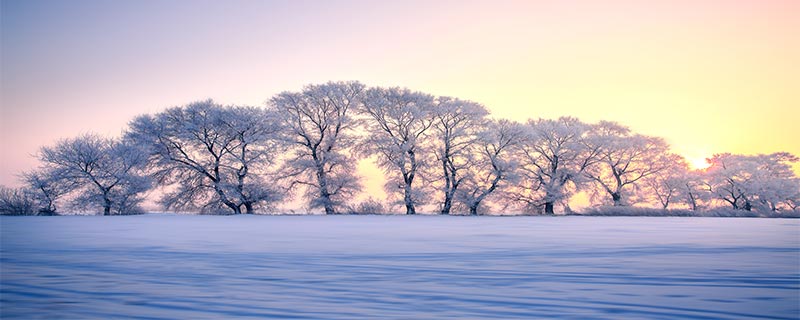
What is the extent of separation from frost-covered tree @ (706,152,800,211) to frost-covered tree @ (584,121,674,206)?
301 cm

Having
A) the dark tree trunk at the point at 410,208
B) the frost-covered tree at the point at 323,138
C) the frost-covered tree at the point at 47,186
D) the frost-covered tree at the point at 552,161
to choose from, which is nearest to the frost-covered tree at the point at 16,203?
the frost-covered tree at the point at 47,186

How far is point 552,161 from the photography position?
2984 centimetres

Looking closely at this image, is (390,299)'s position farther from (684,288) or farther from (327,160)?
(327,160)

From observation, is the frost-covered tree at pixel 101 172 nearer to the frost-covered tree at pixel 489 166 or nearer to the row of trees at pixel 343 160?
the row of trees at pixel 343 160

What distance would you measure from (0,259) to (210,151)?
76.6 feet

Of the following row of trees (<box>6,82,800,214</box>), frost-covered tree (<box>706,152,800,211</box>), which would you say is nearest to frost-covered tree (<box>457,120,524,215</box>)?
row of trees (<box>6,82,800,214</box>)

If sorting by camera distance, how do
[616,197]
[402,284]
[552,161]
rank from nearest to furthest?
[402,284], [552,161], [616,197]

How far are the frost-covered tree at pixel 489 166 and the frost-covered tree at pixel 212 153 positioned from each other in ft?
37.4

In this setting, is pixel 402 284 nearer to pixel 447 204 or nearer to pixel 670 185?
pixel 447 204

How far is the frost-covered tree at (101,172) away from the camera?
2512cm

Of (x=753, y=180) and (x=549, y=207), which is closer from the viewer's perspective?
(x=753, y=180)

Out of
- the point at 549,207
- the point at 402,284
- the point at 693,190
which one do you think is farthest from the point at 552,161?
the point at 402,284

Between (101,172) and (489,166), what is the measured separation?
22.2 meters

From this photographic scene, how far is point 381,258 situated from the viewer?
5246 millimetres
